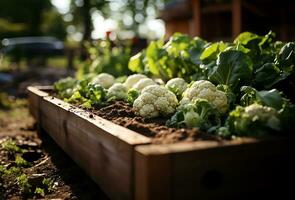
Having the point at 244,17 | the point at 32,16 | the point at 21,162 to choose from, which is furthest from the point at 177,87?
the point at 32,16

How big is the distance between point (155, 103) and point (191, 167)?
1.29 metres

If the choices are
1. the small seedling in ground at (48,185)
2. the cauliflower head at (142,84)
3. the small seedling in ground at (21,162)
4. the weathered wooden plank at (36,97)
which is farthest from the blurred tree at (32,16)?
the small seedling in ground at (48,185)

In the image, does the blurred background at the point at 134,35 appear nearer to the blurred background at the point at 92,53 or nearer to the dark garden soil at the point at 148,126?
the blurred background at the point at 92,53

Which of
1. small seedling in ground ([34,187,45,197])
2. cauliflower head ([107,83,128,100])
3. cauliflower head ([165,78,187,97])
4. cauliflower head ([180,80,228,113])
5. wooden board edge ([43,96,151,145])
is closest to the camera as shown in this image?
wooden board edge ([43,96,151,145])

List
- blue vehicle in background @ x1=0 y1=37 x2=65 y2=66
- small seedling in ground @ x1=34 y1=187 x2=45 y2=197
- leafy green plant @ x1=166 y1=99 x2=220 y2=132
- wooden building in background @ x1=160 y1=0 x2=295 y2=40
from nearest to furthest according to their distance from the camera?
leafy green plant @ x1=166 y1=99 x2=220 y2=132, small seedling in ground @ x1=34 y1=187 x2=45 y2=197, wooden building in background @ x1=160 y1=0 x2=295 y2=40, blue vehicle in background @ x1=0 y1=37 x2=65 y2=66

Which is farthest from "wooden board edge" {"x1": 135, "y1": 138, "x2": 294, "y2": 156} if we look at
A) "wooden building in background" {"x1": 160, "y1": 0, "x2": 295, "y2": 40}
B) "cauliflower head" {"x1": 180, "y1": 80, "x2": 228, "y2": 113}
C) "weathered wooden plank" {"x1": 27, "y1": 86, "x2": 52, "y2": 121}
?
"wooden building in background" {"x1": 160, "y1": 0, "x2": 295, "y2": 40}

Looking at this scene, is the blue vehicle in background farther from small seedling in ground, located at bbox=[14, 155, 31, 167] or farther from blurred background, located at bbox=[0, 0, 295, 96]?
small seedling in ground, located at bbox=[14, 155, 31, 167]

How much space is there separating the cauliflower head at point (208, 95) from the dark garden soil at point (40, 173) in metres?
1.07

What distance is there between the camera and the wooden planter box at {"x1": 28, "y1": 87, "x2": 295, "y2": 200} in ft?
7.13

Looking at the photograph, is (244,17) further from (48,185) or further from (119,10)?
(119,10)

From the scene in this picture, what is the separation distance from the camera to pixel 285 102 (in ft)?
9.11

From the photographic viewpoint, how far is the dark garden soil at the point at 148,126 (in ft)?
8.22

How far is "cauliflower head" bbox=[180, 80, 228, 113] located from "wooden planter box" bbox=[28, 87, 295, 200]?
2.79ft

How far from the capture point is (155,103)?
3.44 m
